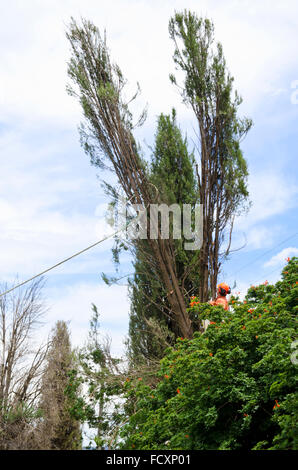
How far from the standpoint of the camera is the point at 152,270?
38.0 feet

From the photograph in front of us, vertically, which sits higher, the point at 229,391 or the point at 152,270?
the point at 152,270

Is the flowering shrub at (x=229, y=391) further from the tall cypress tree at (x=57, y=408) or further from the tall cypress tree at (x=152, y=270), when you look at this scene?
the tall cypress tree at (x=57, y=408)

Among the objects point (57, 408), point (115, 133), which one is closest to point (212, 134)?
point (115, 133)

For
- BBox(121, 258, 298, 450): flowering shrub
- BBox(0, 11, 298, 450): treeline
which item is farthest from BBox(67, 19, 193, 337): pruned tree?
BBox(121, 258, 298, 450): flowering shrub

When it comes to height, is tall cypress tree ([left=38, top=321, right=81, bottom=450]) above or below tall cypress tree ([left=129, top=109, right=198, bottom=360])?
below

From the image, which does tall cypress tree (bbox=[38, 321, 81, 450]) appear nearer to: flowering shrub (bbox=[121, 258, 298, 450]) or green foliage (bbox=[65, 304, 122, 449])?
green foliage (bbox=[65, 304, 122, 449])

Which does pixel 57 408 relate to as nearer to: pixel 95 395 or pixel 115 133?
pixel 95 395

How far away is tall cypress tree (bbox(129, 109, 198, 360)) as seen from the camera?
11.3 metres

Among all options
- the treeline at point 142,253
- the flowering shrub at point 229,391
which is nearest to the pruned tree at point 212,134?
the treeline at point 142,253

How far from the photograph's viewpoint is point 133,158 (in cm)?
1184
